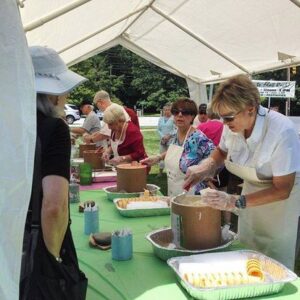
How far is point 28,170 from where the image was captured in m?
0.61

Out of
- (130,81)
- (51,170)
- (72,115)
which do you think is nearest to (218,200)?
(51,170)

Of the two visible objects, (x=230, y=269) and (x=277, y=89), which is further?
(x=277, y=89)

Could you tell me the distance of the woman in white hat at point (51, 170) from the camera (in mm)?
889

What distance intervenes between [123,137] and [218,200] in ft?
5.57

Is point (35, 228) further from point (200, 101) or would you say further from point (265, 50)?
point (200, 101)

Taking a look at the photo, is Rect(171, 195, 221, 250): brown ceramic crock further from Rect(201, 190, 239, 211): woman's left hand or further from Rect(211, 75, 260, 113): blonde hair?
Rect(211, 75, 260, 113): blonde hair

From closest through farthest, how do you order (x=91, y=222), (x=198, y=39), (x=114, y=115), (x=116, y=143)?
(x=91, y=222) → (x=114, y=115) → (x=116, y=143) → (x=198, y=39)

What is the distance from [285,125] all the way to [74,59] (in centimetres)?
564

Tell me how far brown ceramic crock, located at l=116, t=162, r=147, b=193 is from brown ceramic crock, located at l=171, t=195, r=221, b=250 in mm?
883

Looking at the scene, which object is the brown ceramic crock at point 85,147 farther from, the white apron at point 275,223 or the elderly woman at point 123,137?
the white apron at point 275,223

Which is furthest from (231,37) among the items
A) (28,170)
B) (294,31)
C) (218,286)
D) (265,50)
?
(28,170)

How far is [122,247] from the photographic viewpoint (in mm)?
1294

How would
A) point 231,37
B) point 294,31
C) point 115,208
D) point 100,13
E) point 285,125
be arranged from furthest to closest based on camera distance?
point 231,37, point 100,13, point 294,31, point 115,208, point 285,125

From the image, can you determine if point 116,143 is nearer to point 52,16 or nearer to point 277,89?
point 52,16
